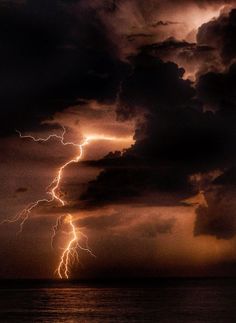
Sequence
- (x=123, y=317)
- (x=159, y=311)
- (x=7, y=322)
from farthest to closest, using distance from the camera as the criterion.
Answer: (x=159, y=311)
(x=123, y=317)
(x=7, y=322)

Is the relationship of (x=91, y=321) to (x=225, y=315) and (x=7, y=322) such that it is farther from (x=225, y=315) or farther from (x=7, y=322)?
(x=225, y=315)

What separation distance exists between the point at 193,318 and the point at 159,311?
9.69 meters

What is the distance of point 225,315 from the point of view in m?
64.9

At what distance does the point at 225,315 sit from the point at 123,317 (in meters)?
10.1

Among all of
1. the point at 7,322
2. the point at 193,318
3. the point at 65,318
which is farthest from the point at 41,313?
the point at 193,318

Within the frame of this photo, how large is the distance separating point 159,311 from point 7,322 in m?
18.4

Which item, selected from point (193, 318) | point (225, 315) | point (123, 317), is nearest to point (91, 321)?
point (123, 317)

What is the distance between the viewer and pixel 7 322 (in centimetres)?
5916

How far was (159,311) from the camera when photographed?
70.6 meters

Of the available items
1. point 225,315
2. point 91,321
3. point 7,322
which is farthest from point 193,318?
point 7,322

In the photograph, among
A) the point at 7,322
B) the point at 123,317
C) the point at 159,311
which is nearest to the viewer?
the point at 7,322

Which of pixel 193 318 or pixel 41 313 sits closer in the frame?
pixel 193 318

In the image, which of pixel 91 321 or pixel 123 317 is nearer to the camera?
pixel 91 321

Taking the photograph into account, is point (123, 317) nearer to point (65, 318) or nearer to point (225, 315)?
point (65, 318)
